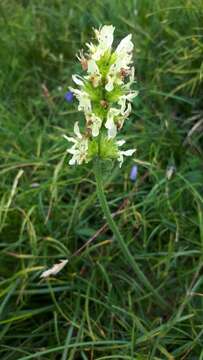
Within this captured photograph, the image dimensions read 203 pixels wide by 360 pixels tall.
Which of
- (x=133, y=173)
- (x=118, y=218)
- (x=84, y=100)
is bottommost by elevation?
(x=118, y=218)

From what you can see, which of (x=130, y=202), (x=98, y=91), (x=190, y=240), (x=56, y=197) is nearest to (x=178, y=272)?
(x=190, y=240)

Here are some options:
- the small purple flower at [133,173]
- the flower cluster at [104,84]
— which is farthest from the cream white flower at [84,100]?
the small purple flower at [133,173]

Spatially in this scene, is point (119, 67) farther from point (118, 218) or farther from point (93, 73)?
point (118, 218)

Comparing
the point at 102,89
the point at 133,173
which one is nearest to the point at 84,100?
the point at 102,89

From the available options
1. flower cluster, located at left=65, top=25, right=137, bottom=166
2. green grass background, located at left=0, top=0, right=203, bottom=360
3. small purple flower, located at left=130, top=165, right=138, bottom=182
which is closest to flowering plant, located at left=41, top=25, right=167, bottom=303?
flower cluster, located at left=65, top=25, right=137, bottom=166

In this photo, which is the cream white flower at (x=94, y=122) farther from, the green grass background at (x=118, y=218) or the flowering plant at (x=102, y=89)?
the green grass background at (x=118, y=218)

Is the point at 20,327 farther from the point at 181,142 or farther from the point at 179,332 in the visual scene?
the point at 181,142

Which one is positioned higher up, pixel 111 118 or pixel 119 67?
pixel 119 67

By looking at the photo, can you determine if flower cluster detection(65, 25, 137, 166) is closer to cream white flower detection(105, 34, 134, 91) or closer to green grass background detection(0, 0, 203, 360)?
cream white flower detection(105, 34, 134, 91)

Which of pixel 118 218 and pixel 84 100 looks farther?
pixel 118 218
